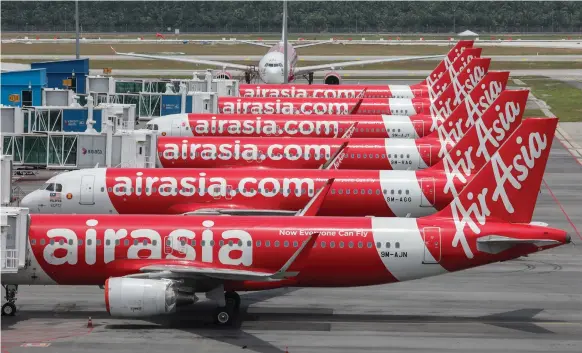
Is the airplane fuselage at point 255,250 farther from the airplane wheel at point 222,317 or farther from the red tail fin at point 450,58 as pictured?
the red tail fin at point 450,58

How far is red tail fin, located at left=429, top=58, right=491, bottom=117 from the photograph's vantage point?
270 feet

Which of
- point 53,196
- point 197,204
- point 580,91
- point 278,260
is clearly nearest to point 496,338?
point 278,260

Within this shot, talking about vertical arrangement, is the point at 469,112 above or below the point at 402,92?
below

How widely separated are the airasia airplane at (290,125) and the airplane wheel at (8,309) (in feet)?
116

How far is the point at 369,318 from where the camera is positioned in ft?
136

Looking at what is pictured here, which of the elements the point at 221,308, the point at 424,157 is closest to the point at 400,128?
the point at 424,157

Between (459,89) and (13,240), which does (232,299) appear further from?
(459,89)

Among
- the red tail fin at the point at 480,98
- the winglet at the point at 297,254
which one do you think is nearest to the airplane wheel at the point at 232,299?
the winglet at the point at 297,254

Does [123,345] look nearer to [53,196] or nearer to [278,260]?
[278,260]

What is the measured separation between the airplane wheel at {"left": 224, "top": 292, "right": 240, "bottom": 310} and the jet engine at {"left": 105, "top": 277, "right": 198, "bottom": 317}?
3214 mm

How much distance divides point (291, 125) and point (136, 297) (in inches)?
1626

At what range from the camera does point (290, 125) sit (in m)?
77.9

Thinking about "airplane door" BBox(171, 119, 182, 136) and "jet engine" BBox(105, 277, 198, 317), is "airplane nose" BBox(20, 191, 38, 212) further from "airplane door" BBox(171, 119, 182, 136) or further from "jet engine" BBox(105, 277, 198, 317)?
"airplane door" BBox(171, 119, 182, 136)

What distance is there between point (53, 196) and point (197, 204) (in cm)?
→ 659
